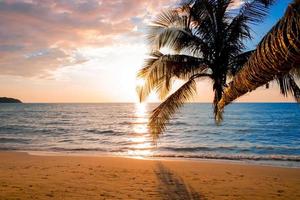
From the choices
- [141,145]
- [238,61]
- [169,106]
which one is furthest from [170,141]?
[238,61]

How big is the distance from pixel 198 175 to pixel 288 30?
10383mm

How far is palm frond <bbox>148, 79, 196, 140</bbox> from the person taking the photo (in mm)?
8641

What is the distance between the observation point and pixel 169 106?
8734 millimetres

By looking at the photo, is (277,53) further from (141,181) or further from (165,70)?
(141,181)

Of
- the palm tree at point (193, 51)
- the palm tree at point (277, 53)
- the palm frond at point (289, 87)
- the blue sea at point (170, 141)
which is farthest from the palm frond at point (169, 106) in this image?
the blue sea at point (170, 141)

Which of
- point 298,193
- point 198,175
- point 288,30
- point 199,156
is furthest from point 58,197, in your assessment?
point 199,156

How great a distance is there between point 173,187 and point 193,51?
4.20 meters

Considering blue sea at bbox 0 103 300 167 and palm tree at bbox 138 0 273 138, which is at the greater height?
palm tree at bbox 138 0 273 138

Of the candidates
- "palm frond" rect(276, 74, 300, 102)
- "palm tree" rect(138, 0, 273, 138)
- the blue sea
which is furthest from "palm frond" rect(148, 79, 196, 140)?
the blue sea

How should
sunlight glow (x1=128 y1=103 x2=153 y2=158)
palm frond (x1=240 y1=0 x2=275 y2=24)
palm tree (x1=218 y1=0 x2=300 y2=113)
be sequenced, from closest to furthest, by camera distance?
palm tree (x1=218 y1=0 x2=300 y2=113) < palm frond (x1=240 y1=0 x2=275 y2=24) < sunlight glow (x1=128 y1=103 x2=153 y2=158)

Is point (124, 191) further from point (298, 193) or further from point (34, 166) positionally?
point (34, 166)

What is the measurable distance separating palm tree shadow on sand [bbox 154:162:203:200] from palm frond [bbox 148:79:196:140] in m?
1.76

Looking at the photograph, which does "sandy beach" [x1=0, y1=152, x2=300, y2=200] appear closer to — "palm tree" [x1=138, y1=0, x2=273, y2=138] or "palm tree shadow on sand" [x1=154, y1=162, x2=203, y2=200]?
"palm tree shadow on sand" [x1=154, y1=162, x2=203, y2=200]

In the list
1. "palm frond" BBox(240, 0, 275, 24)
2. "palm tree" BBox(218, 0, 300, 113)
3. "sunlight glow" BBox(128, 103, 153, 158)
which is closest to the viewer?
"palm tree" BBox(218, 0, 300, 113)
